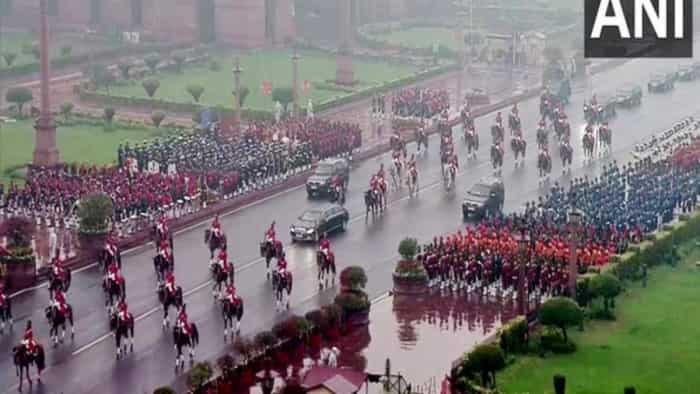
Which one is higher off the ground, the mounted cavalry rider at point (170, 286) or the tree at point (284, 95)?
the tree at point (284, 95)

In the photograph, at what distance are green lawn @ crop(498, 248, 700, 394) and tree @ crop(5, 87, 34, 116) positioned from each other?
95.3 ft

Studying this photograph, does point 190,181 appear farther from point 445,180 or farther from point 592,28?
point 592,28

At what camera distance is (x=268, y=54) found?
260 ft

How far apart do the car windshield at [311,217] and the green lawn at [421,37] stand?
37.5 m

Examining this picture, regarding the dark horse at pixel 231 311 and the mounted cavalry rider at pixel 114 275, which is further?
the mounted cavalry rider at pixel 114 275

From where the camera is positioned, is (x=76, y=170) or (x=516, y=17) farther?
(x=516, y=17)

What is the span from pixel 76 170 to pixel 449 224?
425 inches

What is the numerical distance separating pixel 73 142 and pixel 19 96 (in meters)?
5.40

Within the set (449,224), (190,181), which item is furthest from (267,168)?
(449,224)

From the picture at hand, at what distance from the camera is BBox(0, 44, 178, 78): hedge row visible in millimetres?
70438

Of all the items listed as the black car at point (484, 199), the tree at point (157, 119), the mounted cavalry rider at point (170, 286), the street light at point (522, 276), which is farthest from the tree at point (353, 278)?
the tree at point (157, 119)

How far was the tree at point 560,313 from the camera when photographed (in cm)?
3497

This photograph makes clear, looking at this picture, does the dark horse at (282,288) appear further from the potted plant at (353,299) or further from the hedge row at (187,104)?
the hedge row at (187,104)

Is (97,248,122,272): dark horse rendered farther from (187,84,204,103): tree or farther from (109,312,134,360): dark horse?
(187,84,204,103): tree
